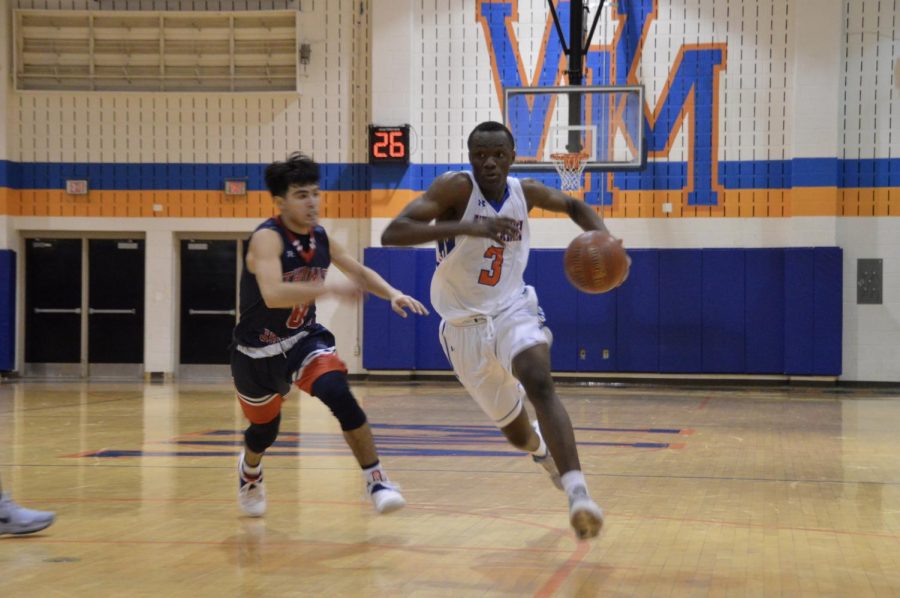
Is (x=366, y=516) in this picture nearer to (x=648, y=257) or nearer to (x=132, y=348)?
(x=648, y=257)

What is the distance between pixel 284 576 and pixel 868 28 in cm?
1413

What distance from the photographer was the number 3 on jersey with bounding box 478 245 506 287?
502 centimetres

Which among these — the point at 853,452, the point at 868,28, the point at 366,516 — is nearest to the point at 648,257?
the point at 868,28

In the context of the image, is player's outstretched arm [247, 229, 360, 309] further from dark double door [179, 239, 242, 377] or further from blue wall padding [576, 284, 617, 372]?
dark double door [179, 239, 242, 377]

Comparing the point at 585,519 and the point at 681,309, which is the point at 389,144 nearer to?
the point at 681,309

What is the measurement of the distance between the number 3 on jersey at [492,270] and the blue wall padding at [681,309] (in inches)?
435

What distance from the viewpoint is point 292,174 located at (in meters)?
4.92

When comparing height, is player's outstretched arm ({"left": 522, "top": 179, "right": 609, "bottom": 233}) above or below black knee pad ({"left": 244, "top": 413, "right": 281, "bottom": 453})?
above

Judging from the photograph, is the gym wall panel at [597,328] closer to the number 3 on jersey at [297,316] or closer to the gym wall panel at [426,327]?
the gym wall panel at [426,327]

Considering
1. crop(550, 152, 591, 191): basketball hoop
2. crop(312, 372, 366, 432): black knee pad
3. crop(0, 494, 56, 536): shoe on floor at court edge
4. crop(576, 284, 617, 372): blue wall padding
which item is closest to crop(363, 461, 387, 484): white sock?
crop(312, 372, 366, 432): black knee pad

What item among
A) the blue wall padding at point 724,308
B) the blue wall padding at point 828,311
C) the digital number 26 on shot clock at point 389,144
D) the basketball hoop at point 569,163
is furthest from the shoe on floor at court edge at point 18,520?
the blue wall padding at point 828,311

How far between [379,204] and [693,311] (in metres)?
4.95

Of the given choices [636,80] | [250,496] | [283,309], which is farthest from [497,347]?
[636,80]

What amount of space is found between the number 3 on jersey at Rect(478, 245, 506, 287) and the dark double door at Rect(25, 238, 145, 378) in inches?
510
